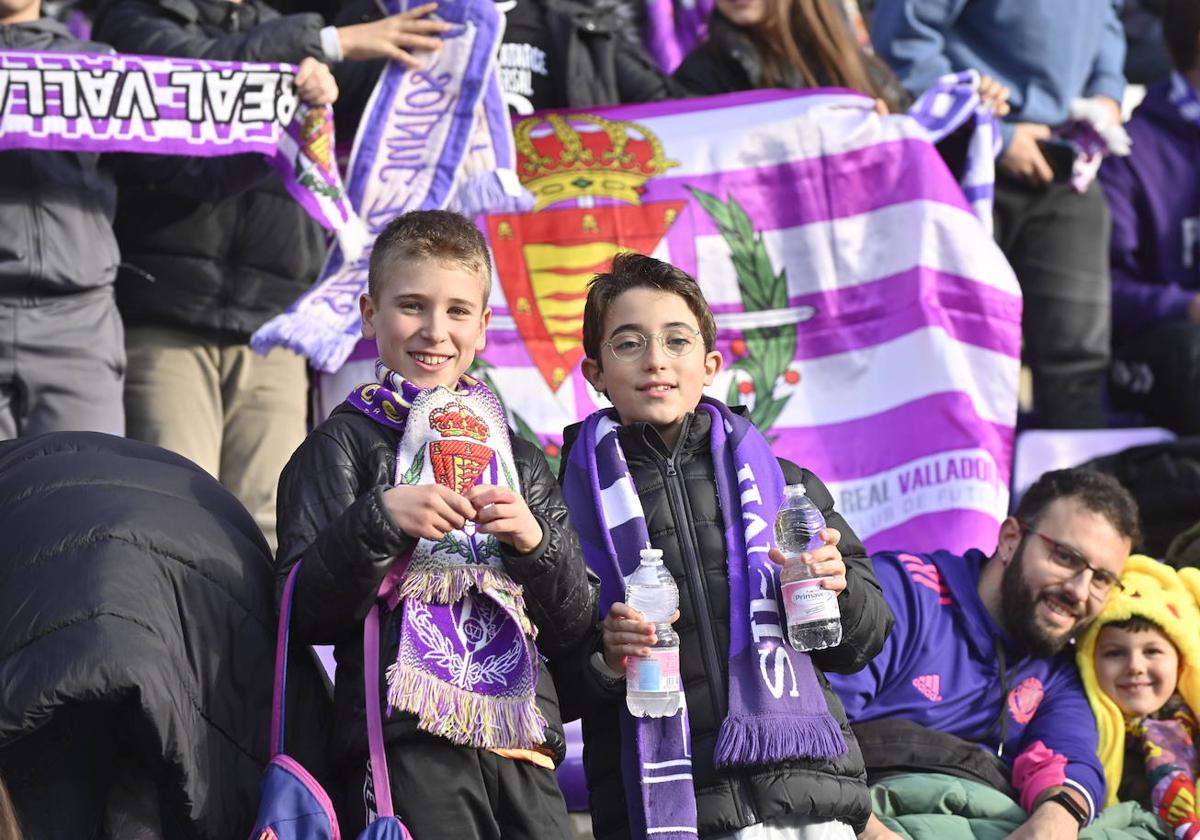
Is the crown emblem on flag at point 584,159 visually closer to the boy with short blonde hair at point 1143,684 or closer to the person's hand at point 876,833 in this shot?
the boy with short blonde hair at point 1143,684

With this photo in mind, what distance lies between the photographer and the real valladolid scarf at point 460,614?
3246 mm

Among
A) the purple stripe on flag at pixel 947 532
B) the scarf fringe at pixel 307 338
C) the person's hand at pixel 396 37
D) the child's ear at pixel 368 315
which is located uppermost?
the person's hand at pixel 396 37

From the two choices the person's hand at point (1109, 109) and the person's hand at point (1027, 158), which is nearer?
the person's hand at point (1027, 158)

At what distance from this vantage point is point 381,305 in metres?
3.63

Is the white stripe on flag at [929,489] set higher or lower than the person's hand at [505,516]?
higher

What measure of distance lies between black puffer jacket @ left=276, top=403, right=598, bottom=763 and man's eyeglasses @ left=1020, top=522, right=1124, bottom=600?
1649 millimetres

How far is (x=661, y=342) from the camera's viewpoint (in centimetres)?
386

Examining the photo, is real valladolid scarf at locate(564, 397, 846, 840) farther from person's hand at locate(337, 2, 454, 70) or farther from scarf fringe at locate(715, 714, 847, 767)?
person's hand at locate(337, 2, 454, 70)

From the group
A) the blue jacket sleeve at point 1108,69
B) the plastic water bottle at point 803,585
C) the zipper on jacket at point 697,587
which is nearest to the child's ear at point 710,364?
the zipper on jacket at point 697,587

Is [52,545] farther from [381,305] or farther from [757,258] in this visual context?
[757,258]

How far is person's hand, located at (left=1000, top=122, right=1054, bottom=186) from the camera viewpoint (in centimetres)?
666

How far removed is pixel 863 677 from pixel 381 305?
1578 mm

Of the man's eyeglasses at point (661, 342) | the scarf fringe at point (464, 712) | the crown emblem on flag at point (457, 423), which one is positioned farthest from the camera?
the man's eyeglasses at point (661, 342)

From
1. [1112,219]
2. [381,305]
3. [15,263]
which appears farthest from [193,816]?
[1112,219]
